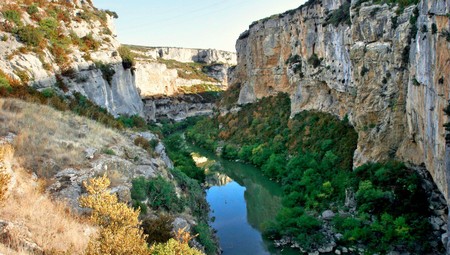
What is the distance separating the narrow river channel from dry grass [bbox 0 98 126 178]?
7425 millimetres

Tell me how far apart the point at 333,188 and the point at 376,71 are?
7.95 metres

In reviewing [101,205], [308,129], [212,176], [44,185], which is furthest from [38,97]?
[308,129]

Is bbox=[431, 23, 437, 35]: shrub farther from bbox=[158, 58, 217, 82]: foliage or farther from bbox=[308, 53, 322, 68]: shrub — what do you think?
bbox=[158, 58, 217, 82]: foliage

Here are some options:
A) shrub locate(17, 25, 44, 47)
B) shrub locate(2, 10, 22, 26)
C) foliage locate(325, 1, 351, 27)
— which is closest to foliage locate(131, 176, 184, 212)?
shrub locate(17, 25, 44, 47)

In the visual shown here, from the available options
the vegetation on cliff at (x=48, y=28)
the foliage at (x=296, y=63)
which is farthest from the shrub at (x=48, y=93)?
the foliage at (x=296, y=63)

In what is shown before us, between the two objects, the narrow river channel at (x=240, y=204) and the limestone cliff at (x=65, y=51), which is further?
the narrow river channel at (x=240, y=204)

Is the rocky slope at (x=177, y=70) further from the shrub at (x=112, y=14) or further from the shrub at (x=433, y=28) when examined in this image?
the shrub at (x=433, y=28)

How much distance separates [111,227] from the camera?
5.04 metres

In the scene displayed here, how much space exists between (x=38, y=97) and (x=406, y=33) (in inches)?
749

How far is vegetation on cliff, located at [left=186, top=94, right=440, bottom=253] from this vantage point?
55.4 feet

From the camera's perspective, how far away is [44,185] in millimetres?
9016

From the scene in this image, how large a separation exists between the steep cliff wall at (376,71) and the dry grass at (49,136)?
12.4m

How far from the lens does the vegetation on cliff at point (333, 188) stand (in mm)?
16875

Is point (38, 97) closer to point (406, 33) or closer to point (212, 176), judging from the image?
point (406, 33)
